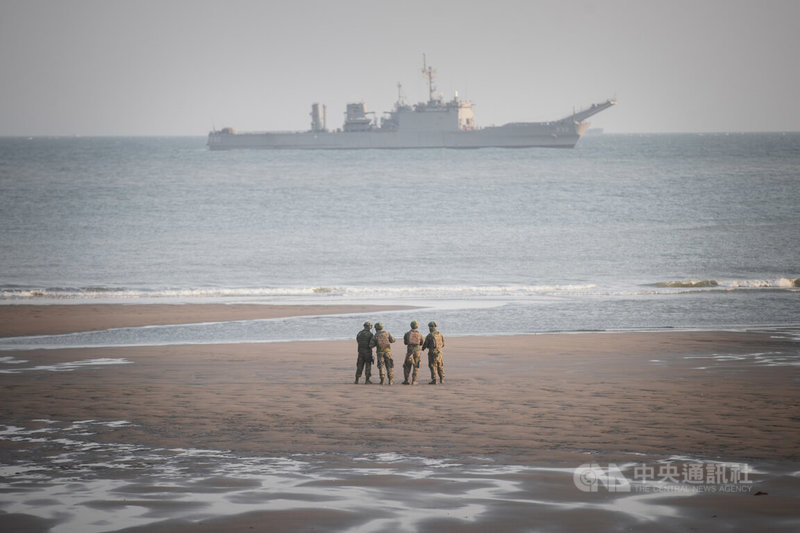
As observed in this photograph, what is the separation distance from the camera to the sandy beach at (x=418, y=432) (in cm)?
797

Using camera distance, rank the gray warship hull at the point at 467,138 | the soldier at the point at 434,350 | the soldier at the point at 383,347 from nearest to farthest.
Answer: the soldier at the point at 434,350
the soldier at the point at 383,347
the gray warship hull at the point at 467,138

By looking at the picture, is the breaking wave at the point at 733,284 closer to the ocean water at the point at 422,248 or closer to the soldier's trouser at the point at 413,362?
the ocean water at the point at 422,248

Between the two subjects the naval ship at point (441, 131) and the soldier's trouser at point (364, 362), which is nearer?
the soldier's trouser at point (364, 362)

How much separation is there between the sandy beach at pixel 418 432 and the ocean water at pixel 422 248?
421cm

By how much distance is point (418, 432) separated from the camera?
11.1 metres

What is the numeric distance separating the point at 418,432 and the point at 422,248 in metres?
31.2

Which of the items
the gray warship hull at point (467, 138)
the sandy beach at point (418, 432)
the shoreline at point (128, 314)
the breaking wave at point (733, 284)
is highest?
the gray warship hull at point (467, 138)

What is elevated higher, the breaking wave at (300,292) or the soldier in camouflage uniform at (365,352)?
the soldier in camouflage uniform at (365,352)

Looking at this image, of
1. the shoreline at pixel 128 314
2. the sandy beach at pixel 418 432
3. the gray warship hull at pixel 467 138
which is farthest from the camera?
the gray warship hull at pixel 467 138

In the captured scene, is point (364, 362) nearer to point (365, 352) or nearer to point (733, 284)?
point (365, 352)

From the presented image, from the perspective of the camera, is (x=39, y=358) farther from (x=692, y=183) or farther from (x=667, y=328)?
(x=692, y=183)

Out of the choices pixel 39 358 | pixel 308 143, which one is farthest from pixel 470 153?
pixel 39 358

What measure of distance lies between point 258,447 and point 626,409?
4.90m

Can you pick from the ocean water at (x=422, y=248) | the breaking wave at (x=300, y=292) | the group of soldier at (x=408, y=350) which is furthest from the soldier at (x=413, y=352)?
the breaking wave at (x=300, y=292)
